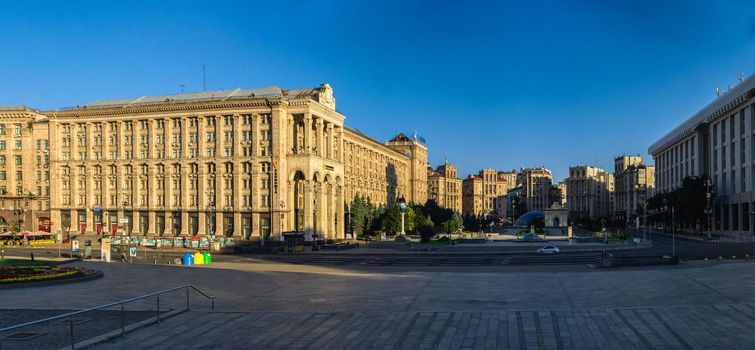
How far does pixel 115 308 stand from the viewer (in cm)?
2567

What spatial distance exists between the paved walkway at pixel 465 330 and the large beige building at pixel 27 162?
333ft

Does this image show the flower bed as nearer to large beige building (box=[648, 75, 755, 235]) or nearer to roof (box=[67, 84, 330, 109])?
roof (box=[67, 84, 330, 109])

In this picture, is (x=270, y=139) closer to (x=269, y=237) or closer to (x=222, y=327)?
(x=269, y=237)

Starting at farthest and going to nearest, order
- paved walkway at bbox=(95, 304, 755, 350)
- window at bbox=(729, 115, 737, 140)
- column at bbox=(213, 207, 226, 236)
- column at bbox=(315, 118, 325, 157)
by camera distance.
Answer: window at bbox=(729, 115, 737, 140) → column at bbox=(315, 118, 325, 157) → column at bbox=(213, 207, 226, 236) → paved walkway at bbox=(95, 304, 755, 350)

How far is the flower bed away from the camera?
33.6 meters

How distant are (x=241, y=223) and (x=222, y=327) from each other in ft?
252

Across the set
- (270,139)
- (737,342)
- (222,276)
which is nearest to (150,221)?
(270,139)

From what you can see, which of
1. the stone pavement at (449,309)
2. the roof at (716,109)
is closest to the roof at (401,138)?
the roof at (716,109)

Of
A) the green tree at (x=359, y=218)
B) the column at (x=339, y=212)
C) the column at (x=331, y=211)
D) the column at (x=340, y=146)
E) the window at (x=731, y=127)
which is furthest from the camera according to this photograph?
the green tree at (x=359, y=218)

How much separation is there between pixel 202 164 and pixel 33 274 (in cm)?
6282

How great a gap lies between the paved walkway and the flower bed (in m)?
15.6

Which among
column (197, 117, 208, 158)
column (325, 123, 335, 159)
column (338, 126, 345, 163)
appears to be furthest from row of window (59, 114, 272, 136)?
column (338, 126, 345, 163)

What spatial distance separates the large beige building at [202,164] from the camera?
95.1 metres

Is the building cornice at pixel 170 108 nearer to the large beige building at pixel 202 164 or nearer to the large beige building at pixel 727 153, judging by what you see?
the large beige building at pixel 202 164
